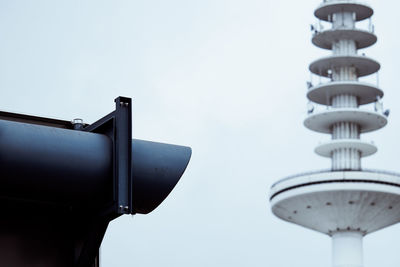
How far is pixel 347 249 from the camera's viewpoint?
381ft

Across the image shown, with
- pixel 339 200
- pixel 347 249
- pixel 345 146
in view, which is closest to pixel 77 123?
pixel 339 200

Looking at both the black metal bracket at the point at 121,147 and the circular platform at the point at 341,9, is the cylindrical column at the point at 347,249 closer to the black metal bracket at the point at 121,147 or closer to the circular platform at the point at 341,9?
the circular platform at the point at 341,9

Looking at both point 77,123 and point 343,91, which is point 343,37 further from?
point 77,123

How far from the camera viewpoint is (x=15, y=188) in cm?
463

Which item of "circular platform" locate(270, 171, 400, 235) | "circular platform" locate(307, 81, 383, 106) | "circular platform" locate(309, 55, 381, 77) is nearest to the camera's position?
"circular platform" locate(270, 171, 400, 235)

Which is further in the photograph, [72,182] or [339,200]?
[339,200]

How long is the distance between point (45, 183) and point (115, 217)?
1.17ft

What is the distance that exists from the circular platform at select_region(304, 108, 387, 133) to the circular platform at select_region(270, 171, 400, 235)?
25.9 ft

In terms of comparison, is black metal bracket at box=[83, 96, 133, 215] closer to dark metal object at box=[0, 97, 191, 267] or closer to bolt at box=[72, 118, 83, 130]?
dark metal object at box=[0, 97, 191, 267]

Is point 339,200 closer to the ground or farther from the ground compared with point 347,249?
farther from the ground

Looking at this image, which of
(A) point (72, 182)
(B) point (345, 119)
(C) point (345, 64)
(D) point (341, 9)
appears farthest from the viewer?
(D) point (341, 9)

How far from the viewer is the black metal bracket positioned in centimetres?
469

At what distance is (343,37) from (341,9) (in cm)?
314

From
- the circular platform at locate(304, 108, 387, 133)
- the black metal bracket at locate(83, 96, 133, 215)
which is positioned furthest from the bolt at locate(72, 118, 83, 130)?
the circular platform at locate(304, 108, 387, 133)
